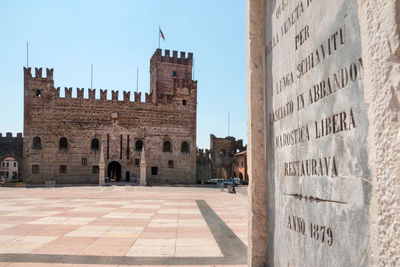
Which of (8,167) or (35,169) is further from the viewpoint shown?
(8,167)

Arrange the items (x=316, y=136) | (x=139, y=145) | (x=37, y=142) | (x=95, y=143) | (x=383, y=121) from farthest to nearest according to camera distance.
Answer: (x=139, y=145) < (x=95, y=143) < (x=37, y=142) < (x=316, y=136) < (x=383, y=121)

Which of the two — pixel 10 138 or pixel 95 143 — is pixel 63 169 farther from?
pixel 10 138

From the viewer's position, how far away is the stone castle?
30938mm

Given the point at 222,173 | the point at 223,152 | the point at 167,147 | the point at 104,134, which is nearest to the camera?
the point at 104,134

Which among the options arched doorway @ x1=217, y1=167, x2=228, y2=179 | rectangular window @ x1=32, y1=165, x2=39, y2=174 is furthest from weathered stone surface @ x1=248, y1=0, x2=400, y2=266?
arched doorway @ x1=217, y1=167, x2=228, y2=179

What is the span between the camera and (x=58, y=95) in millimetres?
31844

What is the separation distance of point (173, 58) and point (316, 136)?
41.1m

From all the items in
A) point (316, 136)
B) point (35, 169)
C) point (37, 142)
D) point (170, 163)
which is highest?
point (37, 142)

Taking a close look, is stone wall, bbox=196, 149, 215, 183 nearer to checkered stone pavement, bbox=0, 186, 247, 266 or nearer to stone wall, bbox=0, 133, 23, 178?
stone wall, bbox=0, 133, 23, 178

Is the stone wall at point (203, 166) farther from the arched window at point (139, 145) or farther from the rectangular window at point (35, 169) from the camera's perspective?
the rectangular window at point (35, 169)

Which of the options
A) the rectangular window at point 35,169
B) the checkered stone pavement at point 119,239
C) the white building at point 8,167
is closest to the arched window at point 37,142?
the rectangular window at point 35,169

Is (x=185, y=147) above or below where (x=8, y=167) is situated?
above

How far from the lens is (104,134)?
32750mm

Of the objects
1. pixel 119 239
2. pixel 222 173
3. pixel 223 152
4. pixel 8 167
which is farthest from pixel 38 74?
pixel 8 167
